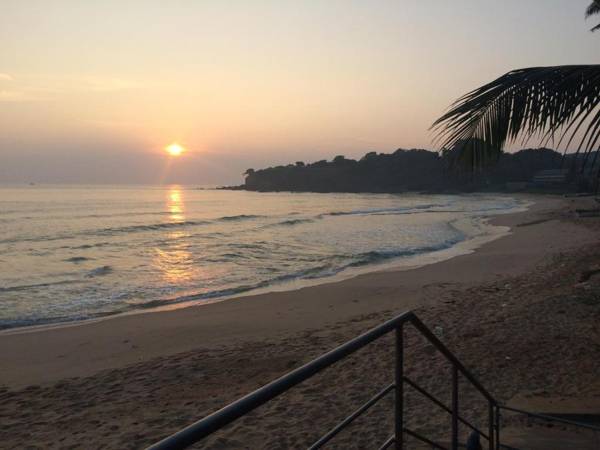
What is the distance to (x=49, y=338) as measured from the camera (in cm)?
992

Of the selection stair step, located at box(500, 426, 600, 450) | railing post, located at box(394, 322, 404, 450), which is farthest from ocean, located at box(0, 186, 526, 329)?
railing post, located at box(394, 322, 404, 450)

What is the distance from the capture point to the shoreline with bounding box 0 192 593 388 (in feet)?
27.7

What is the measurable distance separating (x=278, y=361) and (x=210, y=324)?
316 centimetres

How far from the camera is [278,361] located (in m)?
7.80

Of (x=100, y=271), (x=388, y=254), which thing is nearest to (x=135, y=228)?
(x=100, y=271)

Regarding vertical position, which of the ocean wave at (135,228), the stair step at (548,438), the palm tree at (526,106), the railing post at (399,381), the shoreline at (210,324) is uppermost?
the palm tree at (526,106)

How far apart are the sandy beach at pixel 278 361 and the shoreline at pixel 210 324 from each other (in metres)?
0.04

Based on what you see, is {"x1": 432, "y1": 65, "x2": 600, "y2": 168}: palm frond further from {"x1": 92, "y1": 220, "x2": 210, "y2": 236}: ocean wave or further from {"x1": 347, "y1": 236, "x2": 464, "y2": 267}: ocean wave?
{"x1": 92, "y1": 220, "x2": 210, "y2": 236}: ocean wave

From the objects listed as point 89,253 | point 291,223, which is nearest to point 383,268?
point 89,253

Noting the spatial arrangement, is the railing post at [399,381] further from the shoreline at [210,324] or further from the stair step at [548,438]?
the shoreline at [210,324]

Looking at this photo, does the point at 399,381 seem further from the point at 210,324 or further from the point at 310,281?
the point at 310,281

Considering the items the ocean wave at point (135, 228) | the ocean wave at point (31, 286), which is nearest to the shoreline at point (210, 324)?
the ocean wave at point (31, 286)

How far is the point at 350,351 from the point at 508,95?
3.12m

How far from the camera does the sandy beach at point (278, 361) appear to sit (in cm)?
552
